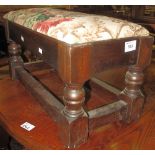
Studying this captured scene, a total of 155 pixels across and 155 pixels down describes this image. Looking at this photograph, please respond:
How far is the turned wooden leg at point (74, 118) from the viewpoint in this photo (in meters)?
0.64

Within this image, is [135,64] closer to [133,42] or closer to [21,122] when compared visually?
[133,42]

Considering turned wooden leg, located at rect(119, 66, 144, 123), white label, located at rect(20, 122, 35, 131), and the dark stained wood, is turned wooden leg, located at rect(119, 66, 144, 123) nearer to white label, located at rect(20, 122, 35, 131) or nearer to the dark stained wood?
the dark stained wood

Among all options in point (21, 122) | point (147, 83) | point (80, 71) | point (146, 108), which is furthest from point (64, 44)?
point (147, 83)

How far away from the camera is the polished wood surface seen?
74 cm

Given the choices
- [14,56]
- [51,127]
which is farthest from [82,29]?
[14,56]

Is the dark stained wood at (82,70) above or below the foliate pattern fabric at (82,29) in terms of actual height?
below

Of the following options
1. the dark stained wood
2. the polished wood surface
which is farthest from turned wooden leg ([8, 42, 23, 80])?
the dark stained wood

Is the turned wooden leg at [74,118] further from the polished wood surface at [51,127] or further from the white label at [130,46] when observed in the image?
the white label at [130,46]

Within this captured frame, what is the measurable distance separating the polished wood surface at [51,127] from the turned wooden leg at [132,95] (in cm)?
4

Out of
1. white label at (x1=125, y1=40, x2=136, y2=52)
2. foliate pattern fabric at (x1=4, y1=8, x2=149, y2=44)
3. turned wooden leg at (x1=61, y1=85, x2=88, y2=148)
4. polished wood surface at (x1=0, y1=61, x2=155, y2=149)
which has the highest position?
foliate pattern fabric at (x1=4, y1=8, x2=149, y2=44)

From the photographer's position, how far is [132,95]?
0.81m

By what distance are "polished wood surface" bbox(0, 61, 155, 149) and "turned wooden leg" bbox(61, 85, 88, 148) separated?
4cm

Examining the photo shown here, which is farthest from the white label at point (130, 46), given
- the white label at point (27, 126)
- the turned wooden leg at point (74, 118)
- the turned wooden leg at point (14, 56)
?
the turned wooden leg at point (14, 56)

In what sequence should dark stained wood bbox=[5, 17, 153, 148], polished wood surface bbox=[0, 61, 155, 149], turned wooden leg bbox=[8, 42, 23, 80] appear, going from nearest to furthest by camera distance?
dark stained wood bbox=[5, 17, 153, 148]
polished wood surface bbox=[0, 61, 155, 149]
turned wooden leg bbox=[8, 42, 23, 80]
